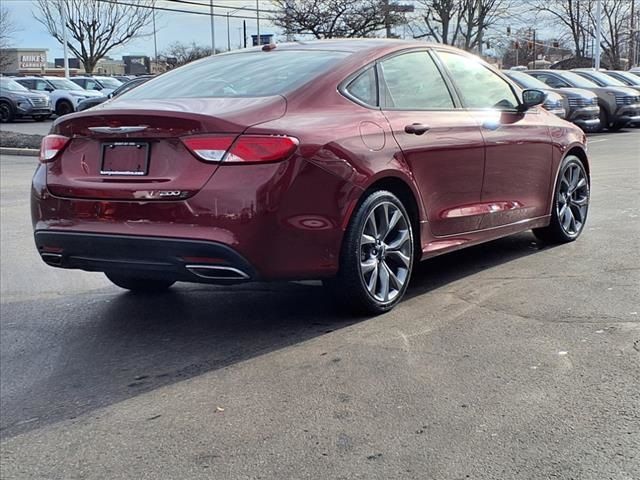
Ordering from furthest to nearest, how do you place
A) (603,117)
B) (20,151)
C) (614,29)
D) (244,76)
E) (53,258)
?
(614,29)
(603,117)
(20,151)
(244,76)
(53,258)

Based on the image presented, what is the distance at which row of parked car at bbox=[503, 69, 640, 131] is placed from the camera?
63.2 ft

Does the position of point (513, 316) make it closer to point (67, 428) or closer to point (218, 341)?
point (218, 341)

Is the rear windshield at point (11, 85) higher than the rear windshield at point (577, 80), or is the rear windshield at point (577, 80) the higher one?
the rear windshield at point (11, 85)

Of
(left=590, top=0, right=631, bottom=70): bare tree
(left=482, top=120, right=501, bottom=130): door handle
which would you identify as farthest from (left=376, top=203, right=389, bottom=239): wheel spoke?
(left=590, top=0, right=631, bottom=70): bare tree

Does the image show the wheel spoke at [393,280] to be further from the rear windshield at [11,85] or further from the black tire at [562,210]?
the rear windshield at [11,85]

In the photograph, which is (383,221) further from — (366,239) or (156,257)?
(156,257)

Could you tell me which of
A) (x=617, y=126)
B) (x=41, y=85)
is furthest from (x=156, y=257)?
(x=41, y=85)

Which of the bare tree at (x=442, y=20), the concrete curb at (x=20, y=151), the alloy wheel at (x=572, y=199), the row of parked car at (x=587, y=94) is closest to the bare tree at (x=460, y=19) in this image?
the bare tree at (x=442, y=20)

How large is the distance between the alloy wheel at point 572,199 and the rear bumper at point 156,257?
3411mm

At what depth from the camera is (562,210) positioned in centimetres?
671

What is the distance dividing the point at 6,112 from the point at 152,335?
28973 mm

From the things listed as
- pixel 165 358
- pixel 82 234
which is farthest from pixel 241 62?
pixel 165 358

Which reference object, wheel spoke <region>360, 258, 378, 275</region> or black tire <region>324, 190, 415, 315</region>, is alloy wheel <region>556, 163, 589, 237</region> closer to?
black tire <region>324, 190, 415, 315</region>

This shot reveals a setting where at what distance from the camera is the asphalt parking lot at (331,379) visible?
316 cm
